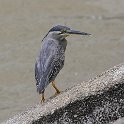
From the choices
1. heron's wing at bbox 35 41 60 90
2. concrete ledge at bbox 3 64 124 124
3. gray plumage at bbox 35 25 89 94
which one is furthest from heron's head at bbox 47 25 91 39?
concrete ledge at bbox 3 64 124 124

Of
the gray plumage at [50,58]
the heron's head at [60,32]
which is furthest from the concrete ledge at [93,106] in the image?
the heron's head at [60,32]

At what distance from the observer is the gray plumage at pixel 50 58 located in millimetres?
4680

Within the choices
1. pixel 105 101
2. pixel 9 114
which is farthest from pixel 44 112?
pixel 9 114

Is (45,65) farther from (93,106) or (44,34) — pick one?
(44,34)

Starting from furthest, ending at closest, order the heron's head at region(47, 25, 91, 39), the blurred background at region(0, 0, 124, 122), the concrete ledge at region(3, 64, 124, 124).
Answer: the blurred background at region(0, 0, 124, 122)
the heron's head at region(47, 25, 91, 39)
the concrete ledge at region(3, 64, 124, 124)

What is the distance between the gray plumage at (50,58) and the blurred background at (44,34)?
4575 millimetres

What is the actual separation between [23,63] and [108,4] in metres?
3.74

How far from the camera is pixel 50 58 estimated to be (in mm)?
4832

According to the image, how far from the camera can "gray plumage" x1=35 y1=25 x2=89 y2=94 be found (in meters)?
4.68

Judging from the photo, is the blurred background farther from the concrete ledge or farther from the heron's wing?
the concrete ledge

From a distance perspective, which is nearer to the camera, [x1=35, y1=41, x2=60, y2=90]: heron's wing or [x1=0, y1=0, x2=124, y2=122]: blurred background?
[x1=35, y1=41, x2=60, y2=90]: heron's wing

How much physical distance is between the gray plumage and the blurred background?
457 cm

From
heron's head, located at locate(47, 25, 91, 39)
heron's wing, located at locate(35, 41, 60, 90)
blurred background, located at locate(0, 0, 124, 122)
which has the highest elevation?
heron's head, located at locate(47, 25, 91, 39)

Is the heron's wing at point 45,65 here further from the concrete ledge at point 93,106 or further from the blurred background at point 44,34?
the blurred background at point 44,34
